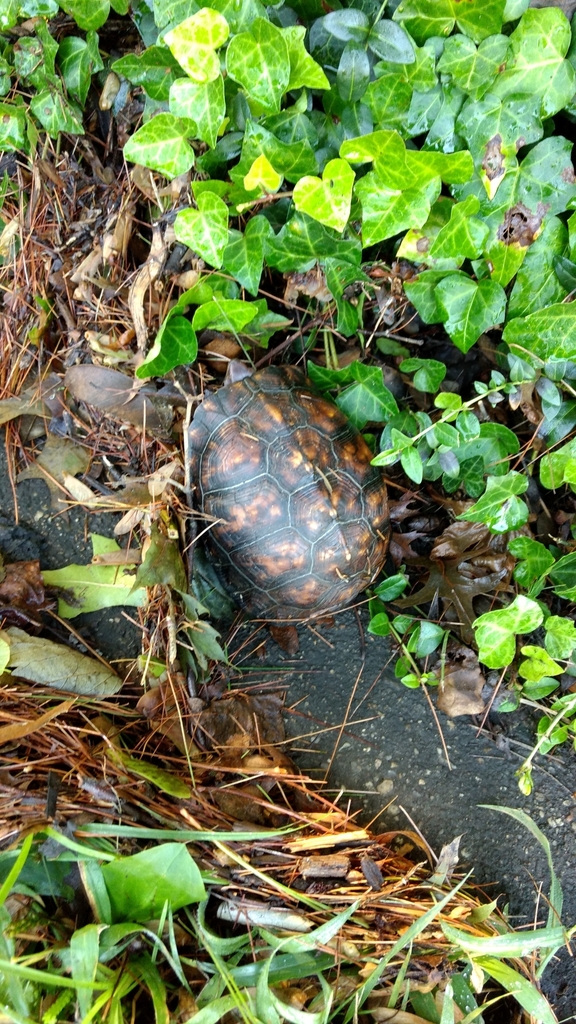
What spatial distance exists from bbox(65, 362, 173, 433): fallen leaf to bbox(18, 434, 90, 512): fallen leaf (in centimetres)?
12

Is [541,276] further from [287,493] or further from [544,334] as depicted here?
[287,493]

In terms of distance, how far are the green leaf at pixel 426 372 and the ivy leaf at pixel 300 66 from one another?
0.50m

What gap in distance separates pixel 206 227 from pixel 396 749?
1.11 metres

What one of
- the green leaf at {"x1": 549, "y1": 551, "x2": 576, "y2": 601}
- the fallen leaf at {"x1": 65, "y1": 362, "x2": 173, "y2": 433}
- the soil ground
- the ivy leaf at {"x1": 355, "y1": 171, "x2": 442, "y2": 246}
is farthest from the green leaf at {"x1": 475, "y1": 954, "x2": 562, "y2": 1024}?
the ivy leaf at {"x1": 355, "y1": 171, "x2": 442, "y2": 246}

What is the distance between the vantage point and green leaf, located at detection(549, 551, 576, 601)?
1.27 m

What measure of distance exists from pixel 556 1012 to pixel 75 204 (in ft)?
6.50

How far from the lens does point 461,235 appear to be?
115cm

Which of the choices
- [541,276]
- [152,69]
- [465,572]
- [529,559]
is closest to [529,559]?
[529,559]

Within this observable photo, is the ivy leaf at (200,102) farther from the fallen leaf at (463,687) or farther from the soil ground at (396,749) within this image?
the fallen leaf at (463,687)

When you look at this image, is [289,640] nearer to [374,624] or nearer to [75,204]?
[374,624]

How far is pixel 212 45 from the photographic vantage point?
0.94m

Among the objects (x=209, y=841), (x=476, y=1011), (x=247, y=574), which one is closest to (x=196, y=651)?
(x=247, y=574)

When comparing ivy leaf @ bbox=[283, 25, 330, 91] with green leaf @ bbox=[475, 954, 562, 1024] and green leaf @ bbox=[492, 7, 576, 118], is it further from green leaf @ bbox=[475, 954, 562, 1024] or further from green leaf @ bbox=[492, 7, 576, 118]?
green leaf @ bbox=[475, 954, 562, 1024]

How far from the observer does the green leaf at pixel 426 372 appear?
1.30 metres
